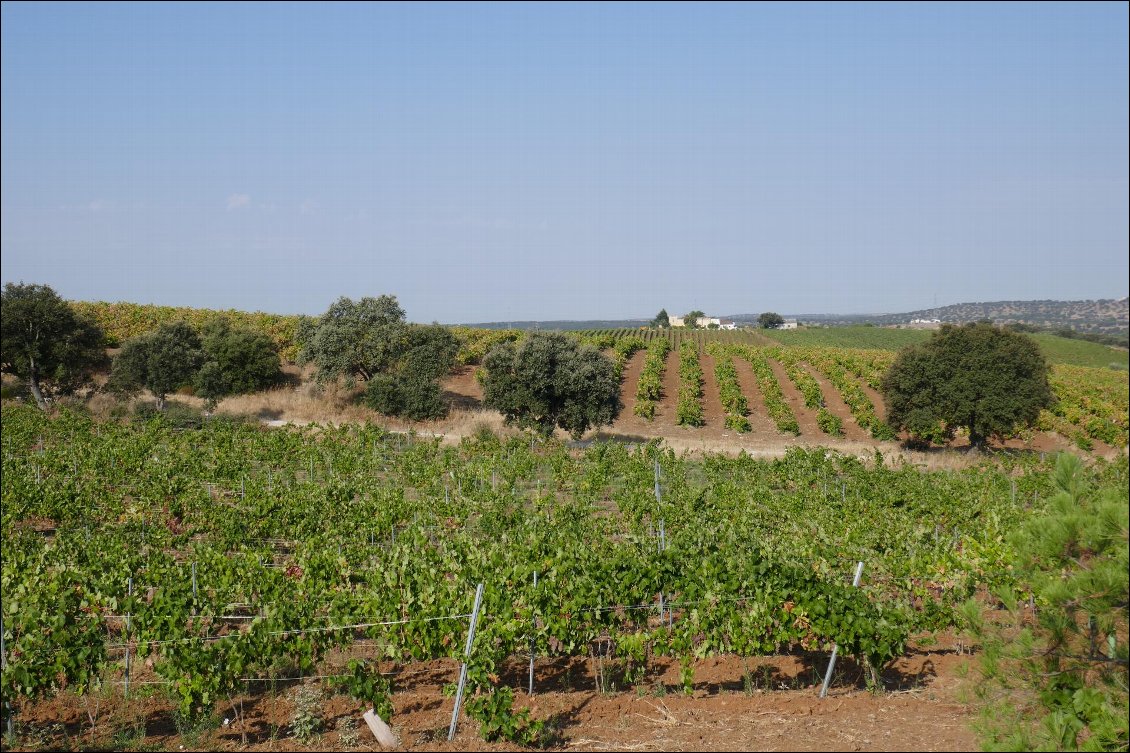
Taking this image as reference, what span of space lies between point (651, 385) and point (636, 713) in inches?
1336

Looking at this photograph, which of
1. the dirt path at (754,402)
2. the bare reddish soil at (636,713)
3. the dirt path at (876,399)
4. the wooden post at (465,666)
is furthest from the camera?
the dirt path at (876,399)

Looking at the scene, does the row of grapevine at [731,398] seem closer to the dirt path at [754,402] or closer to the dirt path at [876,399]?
the dirt path at [754,402]

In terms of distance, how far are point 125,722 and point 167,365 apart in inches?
1107

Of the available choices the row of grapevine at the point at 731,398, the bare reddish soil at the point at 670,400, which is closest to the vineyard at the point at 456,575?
the row of grapevine at the point at 731,398

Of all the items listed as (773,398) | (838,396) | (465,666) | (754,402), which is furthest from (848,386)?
(465,666)

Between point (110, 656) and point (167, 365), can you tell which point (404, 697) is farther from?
point (167, 365)

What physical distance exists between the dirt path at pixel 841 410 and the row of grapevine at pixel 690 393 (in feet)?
20.1

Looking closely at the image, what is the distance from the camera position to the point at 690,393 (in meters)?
40.2

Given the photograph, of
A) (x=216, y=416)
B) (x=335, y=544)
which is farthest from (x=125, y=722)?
(x=216, y=416)

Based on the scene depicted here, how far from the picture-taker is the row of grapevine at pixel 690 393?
3644 cm

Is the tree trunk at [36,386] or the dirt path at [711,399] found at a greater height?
the tree trunk at [36,386]

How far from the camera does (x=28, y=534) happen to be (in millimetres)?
14422

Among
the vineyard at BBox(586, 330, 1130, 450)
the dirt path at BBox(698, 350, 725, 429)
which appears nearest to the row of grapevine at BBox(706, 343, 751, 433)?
the vineyard at BBox(586, 330, 1130, 450)

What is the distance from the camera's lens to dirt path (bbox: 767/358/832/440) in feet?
117
